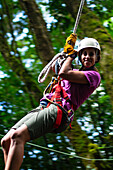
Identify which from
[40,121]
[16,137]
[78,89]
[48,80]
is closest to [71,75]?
[78,89]

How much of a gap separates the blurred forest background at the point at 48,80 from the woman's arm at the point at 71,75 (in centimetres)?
142

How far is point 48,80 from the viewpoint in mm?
4031

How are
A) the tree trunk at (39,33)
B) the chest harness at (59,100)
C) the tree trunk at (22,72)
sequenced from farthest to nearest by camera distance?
the tree trunk at (22,72) → the tree trunk at (39,33) → the chest harness at (59,100)

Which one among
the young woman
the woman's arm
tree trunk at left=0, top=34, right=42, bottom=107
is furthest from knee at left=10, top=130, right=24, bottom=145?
tree trunk at left=0, top=34, right=42, bottom=107

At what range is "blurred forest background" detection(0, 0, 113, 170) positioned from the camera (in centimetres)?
405

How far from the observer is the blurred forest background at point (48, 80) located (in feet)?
13.3

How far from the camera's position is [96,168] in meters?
3.91

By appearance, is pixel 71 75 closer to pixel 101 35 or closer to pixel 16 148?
pixel 16 148

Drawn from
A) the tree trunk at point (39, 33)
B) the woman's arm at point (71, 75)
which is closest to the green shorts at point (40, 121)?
the woman's arm at point (71, 75)

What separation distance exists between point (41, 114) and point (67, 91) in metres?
0.29

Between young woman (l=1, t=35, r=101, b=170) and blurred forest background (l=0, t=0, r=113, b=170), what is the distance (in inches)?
49.6

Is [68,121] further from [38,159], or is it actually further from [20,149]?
[38,159]

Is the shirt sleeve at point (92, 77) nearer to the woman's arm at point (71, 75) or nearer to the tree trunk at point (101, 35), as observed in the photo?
the woman's arm at point (71, 75)

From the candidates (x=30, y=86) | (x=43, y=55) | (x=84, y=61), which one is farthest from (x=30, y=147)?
(x=84, y=61)
